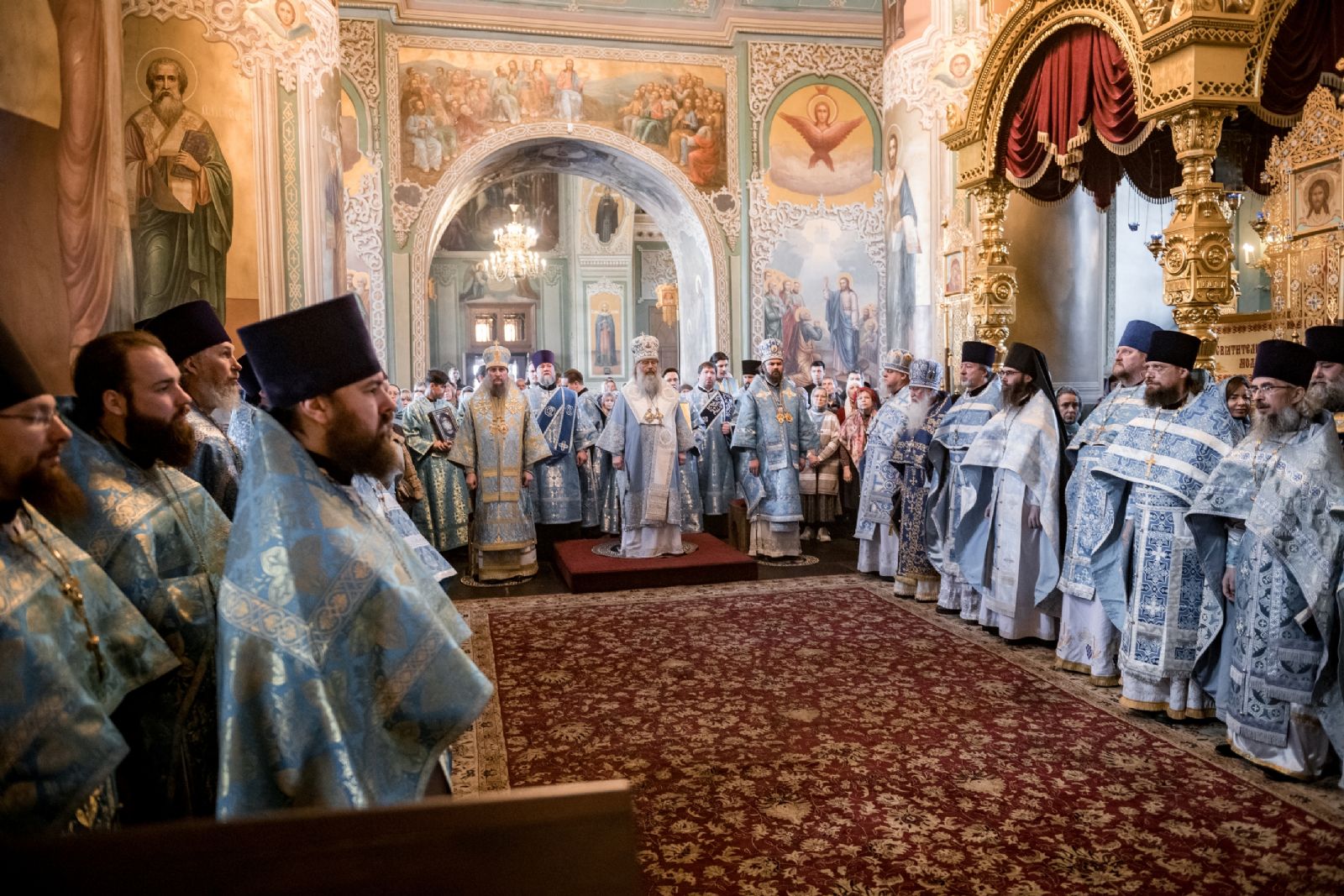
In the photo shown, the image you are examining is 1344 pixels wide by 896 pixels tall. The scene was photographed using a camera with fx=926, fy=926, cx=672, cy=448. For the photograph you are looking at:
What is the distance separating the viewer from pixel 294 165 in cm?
763

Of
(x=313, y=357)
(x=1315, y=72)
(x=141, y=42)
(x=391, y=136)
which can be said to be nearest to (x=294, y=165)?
(x=141, y=42)

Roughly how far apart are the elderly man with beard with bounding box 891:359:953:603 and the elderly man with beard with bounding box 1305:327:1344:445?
2.81 m

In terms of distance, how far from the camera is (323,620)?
1.69 meters

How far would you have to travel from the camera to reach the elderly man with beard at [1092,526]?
504 cm

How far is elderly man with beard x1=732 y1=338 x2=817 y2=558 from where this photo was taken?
891cm

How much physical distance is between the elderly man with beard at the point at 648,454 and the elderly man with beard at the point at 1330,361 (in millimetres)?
5013

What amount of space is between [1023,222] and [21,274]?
9.71 meters

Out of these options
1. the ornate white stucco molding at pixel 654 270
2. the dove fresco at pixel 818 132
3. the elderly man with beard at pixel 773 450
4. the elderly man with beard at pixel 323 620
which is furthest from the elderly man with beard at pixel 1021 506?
the ornate white stucco molding at pixel 654 270

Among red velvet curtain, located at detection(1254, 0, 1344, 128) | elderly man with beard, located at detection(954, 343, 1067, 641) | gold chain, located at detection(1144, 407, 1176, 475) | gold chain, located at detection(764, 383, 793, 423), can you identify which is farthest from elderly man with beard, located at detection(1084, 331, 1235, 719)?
gold chain, located at detection(764, 383, 793, 423)

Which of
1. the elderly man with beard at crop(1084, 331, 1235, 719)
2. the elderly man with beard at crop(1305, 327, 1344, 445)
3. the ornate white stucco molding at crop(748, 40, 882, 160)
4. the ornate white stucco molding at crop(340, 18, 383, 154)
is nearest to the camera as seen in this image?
the elderly man with beard at crop(1305, 327, 1344, 445)

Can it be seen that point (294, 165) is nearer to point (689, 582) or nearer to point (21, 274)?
point (21, 274)

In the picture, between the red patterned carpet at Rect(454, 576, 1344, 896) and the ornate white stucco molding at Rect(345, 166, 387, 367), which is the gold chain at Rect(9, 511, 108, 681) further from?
the ornate white stucco molding at Rect(345, 166, 387, 367)

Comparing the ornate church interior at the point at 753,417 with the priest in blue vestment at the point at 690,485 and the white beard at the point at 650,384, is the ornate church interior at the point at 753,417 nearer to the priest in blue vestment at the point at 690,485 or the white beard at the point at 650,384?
the priest in blue vestment at the point at 690,485

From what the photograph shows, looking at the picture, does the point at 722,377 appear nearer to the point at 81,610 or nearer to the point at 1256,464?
the point at 1256,464
